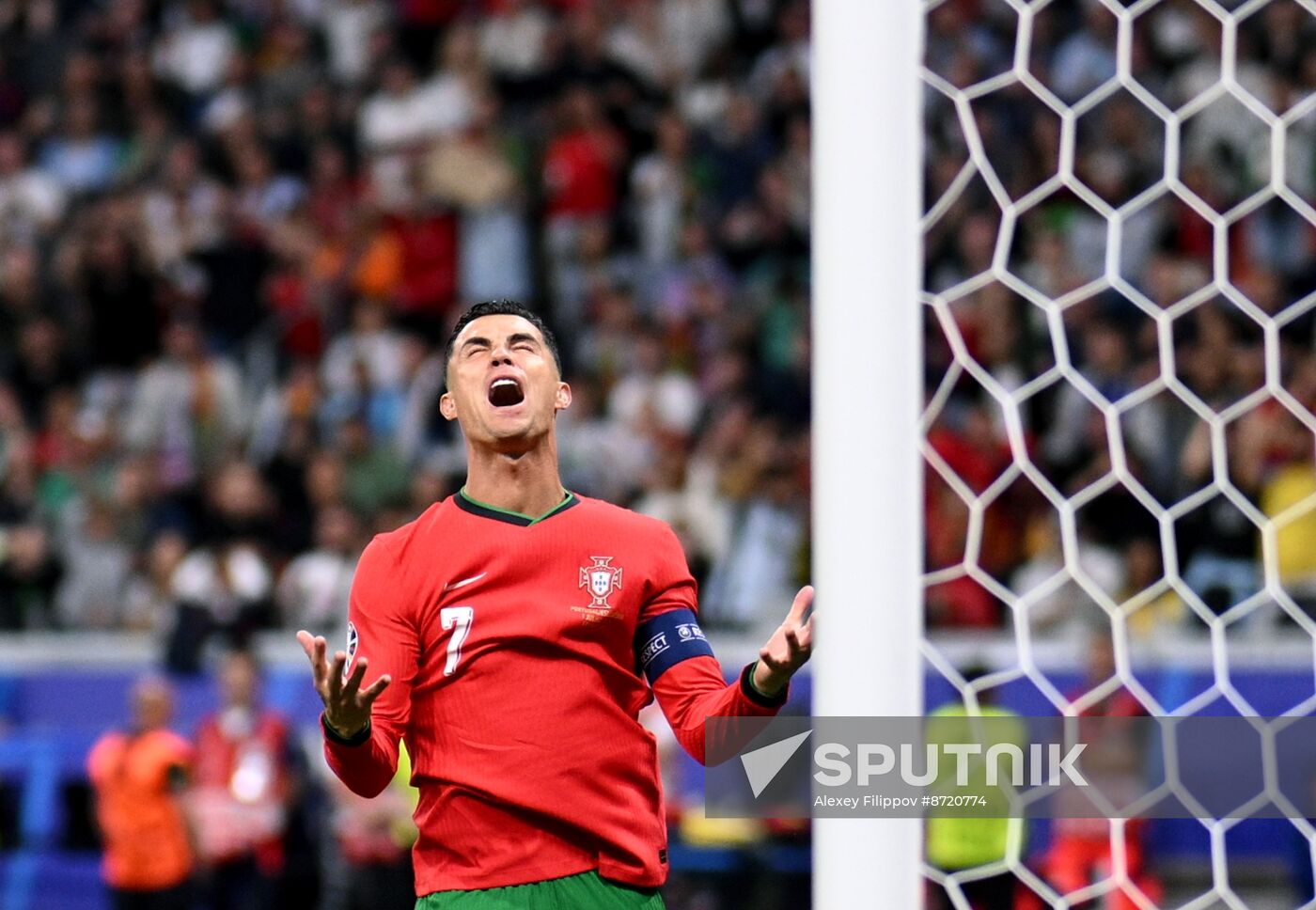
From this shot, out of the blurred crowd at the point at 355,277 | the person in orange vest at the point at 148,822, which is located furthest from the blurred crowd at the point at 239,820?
the blurred crowd at the point at 355,277

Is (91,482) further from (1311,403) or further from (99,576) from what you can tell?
(1311,403)

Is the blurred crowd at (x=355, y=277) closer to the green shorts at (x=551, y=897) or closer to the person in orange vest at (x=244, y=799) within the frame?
the person in orange vest at (x=244, y=799)

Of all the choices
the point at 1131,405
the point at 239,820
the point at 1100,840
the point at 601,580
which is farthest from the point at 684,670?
the point at 239,820

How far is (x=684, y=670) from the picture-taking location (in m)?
2.83

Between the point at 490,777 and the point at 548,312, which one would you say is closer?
the point at 490,777

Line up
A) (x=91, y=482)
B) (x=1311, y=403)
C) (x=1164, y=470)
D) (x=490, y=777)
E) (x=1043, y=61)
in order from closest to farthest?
(x=490, y=777) → (x=1311, y=403) → (x=1164, y=470) → (x=1043, y=61) → (x=91, y=482)

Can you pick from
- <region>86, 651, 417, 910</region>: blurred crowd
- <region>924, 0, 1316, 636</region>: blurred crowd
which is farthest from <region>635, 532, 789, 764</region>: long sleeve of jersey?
<region>86, 651, 417, 910</region>: blurred crowd

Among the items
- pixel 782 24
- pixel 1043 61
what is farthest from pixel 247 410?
pixel 1043 61

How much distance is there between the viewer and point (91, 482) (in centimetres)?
892

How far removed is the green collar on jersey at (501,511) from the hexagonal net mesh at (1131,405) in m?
2.45

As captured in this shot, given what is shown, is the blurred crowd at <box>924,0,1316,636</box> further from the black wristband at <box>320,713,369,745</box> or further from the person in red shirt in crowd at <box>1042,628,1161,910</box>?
the black wristband at <box>320,713,369,745</box>

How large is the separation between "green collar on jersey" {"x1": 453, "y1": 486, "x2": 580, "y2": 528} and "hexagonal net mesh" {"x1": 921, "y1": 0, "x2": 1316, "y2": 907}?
2.45m

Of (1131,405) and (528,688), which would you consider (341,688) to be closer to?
(528,688)

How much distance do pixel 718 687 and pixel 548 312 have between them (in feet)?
21.1
